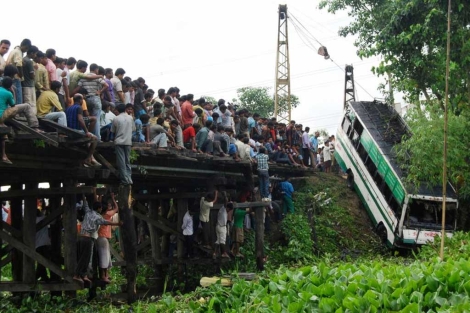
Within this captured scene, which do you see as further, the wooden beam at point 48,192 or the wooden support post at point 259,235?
the wooden support post at point 259,235

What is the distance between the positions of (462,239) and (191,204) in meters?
7.04

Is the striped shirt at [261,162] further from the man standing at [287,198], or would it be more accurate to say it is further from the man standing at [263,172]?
the man standing at [287,198]

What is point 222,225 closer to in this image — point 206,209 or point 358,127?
point 206,209

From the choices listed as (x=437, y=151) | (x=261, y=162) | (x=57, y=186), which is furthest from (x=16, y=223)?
(x=437, y=151)

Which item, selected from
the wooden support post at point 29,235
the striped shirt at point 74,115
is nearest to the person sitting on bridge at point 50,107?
the striped shirt at point 74,115

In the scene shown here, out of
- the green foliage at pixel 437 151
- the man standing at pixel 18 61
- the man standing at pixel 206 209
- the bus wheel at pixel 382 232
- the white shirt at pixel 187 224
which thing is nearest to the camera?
the man standing at pixel 18 61

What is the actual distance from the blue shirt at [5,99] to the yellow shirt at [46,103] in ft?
4.05

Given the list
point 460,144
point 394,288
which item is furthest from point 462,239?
point 394,288

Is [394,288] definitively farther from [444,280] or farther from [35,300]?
[35,300]

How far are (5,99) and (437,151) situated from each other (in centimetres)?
1269

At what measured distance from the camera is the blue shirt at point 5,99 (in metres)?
9.87

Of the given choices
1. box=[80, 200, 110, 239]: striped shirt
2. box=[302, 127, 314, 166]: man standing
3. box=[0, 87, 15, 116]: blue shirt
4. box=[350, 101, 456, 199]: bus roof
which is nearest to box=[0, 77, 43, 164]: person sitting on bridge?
box=[0, 87, 15, 116]: blue shirt

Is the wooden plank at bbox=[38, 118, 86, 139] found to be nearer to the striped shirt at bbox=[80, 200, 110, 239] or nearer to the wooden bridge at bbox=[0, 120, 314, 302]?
the wooden bridge at bbox=[0, 120, 314, 302]

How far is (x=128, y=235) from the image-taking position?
13234mm
